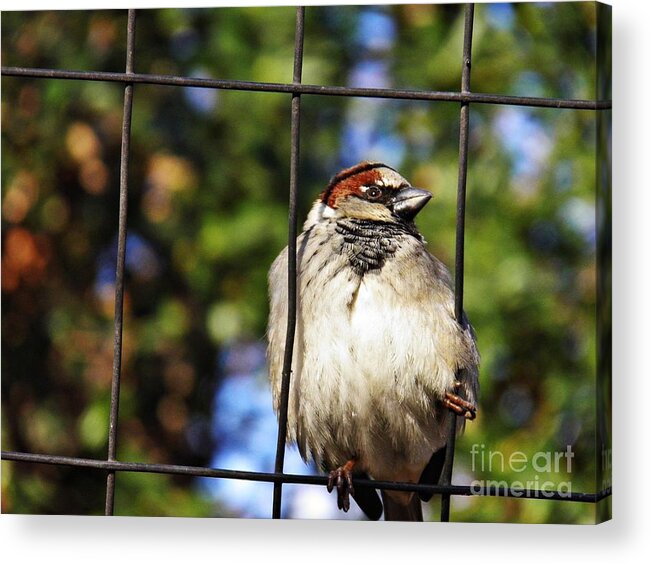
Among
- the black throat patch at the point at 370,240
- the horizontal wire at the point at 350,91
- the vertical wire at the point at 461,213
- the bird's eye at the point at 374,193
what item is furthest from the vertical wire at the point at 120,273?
the vertical wire at the point at 461,213

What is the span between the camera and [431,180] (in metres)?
3.01

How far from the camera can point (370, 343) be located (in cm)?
246

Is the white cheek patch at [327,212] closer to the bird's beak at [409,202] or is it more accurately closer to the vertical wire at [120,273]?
the bird's beak at [409,202]

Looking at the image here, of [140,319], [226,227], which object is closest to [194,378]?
[140,319]

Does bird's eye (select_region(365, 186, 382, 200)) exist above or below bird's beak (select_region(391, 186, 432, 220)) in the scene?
above

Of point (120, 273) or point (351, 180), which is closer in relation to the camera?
point (120, 273)

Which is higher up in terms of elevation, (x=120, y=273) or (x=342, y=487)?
(x=120, y=273)

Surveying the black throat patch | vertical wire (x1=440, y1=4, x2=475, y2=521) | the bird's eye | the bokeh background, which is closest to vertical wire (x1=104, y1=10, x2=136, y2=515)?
the bokeh background

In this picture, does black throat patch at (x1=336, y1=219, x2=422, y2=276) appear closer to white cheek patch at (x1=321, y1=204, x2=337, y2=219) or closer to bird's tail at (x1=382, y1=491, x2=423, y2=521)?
white cheek patch at (x1=321, y1=204, x2=337, y2=219)

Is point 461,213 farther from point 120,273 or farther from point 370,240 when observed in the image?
point 120,273

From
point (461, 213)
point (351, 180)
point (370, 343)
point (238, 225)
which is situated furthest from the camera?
point (238, 225)

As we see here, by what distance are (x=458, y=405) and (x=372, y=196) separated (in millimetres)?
559

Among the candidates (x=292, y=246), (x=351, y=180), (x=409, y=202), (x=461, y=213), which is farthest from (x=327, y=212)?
(x=461, y=213)

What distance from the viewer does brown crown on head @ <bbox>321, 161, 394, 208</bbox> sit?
273 centimetres
